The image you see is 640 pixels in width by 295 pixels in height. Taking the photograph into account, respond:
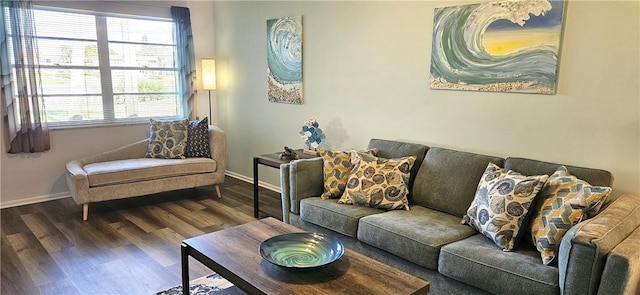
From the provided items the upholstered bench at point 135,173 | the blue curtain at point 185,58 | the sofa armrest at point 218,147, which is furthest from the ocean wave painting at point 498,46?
the blue curtain at point 185,58

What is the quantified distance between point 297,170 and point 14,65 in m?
3.01

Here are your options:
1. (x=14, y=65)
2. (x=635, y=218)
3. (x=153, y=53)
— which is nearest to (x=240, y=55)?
(x=153, y=53)

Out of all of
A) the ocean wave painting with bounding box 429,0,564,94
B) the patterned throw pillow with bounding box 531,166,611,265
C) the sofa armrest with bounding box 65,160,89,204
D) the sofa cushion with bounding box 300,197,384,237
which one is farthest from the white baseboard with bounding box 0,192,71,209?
the patterned throw pillow with bounding box 531,166,611,265

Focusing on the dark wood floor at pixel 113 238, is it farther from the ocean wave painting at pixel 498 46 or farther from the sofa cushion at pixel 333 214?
the ocean wave painting at pixel 498 46

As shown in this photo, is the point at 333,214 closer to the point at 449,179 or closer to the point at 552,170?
the point at 449,179

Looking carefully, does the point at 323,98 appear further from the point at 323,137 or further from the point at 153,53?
the point at 153,53

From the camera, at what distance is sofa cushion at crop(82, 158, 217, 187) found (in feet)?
12.5

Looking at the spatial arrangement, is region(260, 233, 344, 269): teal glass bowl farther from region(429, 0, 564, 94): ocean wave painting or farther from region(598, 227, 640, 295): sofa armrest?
region(429, 0, 564, 94): ocean wave painting

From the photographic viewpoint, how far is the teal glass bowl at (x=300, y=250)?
6.27ft

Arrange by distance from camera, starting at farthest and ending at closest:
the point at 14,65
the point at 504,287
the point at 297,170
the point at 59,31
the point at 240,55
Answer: the point at 240,55
the point at 59,31
the point at 14,65
the point at 297,170
the point at 504,287

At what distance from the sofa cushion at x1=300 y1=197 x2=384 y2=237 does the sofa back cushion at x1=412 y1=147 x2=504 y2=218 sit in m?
0.37

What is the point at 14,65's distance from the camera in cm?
402

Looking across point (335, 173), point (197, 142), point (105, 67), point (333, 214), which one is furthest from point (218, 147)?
point (333, 214)

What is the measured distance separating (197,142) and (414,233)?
9.26 ft
